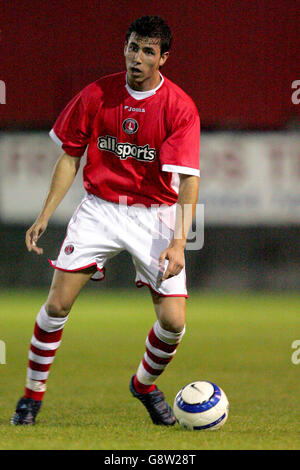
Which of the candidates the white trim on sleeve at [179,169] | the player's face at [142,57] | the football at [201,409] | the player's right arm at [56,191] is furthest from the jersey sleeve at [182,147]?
the football at [201,409]

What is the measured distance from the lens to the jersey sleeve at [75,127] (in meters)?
4.83

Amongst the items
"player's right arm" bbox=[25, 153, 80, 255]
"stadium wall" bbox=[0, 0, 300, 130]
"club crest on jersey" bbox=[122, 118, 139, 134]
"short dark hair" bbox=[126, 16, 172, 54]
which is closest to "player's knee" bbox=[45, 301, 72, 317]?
"player's right arm" bbox=[25, 153, 80, 255]

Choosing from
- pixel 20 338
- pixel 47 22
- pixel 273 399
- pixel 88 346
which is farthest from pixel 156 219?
pixel 47 22

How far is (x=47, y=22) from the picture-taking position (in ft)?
53.1

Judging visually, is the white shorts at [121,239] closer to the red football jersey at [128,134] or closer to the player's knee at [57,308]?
the red football jersey at [128,134]

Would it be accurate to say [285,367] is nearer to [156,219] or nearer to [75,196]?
[156,219]

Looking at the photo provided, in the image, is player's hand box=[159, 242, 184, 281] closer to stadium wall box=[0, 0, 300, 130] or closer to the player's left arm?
the player's left arm

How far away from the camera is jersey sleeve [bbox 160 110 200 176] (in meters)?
4.68

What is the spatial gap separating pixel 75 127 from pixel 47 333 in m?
1.17

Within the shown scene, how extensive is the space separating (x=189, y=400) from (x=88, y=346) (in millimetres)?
4014

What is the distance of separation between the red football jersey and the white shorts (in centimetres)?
7

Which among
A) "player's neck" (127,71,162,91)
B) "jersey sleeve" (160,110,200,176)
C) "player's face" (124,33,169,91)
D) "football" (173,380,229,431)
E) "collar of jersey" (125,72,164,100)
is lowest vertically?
"football" (173,380,229,431)
